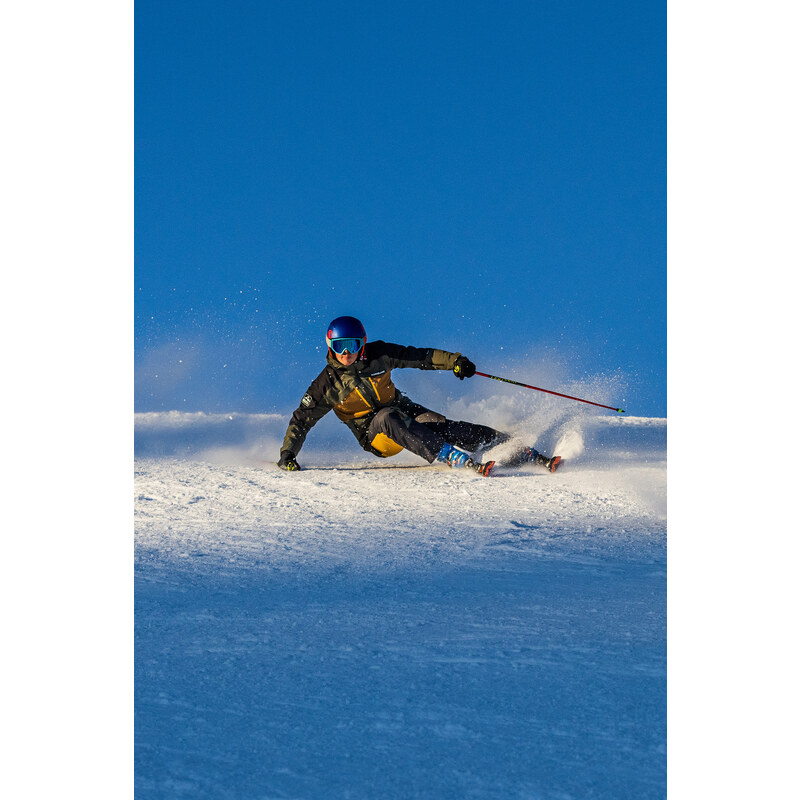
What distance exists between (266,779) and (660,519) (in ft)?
10.0

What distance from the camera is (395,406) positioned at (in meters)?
6.24

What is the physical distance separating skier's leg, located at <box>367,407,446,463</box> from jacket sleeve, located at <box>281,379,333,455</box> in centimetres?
47

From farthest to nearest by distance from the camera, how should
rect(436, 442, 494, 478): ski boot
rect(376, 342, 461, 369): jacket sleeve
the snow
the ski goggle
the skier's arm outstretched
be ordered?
the skier's arm outstretched → rect(376, 342, 461, 369): jacket sleeve → the ski goggle → rect(436, 442, 494, 478): ski boot → the snow

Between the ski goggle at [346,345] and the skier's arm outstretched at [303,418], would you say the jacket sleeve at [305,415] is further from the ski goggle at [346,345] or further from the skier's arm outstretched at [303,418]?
the ski goggle at [346,345]

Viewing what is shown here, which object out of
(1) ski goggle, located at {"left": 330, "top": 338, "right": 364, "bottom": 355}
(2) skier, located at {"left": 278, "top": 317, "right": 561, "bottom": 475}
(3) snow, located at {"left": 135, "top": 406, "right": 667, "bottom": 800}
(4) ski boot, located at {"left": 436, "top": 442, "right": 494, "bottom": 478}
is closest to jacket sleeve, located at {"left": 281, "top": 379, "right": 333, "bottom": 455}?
(2) skier, located at {"left": 278, "top": 317, "right": 561, "bottom": 475}

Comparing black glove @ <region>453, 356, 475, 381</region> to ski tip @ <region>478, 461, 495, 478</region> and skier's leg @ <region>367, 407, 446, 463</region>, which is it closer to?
skier's leg @ <region>367, 407, 446, 463</region>

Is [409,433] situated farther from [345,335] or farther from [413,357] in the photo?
[345,335]

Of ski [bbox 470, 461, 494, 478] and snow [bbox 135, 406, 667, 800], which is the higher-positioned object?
ski [bbox 470, 461, 494, 478]

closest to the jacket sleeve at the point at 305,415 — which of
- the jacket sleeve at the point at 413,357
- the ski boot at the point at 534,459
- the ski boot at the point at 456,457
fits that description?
the jacket sleeve at the point at 413,357

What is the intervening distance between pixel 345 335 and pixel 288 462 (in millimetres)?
1080

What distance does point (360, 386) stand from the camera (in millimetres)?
6020

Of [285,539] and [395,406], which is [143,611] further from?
[395,406]

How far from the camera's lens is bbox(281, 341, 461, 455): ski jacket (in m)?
5.98

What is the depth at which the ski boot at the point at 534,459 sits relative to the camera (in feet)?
19.2
